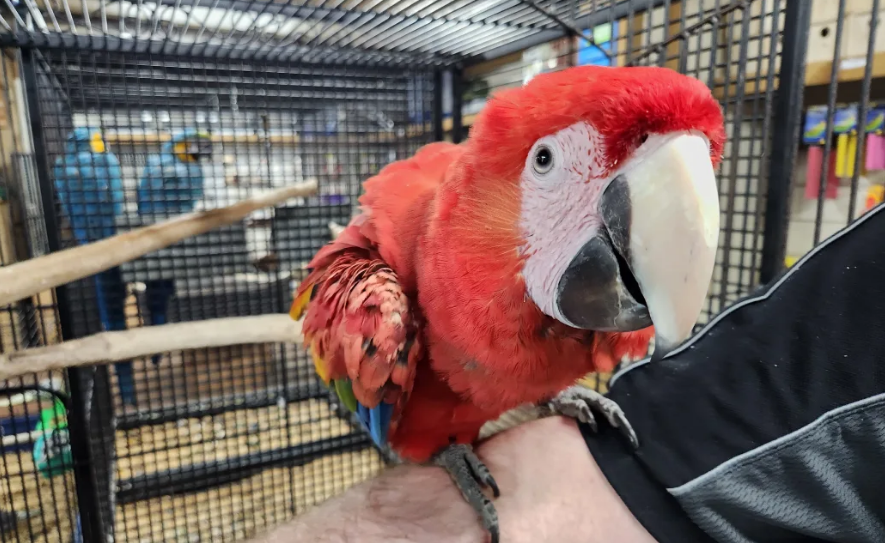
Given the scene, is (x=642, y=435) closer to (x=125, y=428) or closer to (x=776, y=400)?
(x=776, y=400)

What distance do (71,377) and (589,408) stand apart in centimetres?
96

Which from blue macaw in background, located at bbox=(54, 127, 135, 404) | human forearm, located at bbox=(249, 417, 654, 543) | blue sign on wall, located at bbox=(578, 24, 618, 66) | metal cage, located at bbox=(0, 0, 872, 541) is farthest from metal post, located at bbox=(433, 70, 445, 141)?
human forearm, located at bbox=(249, 417, 654, 543)

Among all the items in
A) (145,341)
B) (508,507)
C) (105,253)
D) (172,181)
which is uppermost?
(172,181)

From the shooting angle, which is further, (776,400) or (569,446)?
(569,446)

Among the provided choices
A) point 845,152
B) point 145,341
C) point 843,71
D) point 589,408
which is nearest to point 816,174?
point 845,152

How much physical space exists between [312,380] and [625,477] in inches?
44.4

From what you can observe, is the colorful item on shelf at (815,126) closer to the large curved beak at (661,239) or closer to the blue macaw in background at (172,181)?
the large curved beak at (661,239)

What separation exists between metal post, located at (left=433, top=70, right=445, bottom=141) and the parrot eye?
2.76 feet

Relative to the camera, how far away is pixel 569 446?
2.04 ft

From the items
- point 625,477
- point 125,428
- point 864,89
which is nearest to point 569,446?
point 625,477

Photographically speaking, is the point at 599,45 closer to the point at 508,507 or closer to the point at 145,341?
the point at 508,507

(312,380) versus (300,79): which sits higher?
(300,79)

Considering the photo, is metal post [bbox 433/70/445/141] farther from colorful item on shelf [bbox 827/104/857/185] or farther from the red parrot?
colorful item on shelf [bbox 827/104/857/185]

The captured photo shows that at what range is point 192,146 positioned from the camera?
117 cm
